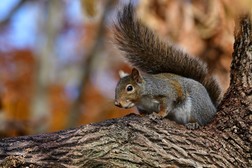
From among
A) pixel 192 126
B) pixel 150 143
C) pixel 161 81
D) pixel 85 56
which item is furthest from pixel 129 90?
pixel 85 56

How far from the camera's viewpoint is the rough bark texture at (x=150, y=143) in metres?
2.36

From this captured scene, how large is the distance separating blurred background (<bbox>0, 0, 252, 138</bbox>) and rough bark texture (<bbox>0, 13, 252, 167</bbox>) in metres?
0.43

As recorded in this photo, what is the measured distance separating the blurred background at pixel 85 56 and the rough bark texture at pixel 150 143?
425mm

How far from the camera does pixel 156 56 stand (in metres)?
3.14

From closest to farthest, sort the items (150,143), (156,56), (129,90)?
1. (150,143)
2. (129,90)
3. (156,56)

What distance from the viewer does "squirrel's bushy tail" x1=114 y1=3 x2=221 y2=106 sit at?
308cm

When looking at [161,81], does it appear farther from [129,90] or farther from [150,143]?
[150,143]

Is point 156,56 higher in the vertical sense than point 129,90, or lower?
higher

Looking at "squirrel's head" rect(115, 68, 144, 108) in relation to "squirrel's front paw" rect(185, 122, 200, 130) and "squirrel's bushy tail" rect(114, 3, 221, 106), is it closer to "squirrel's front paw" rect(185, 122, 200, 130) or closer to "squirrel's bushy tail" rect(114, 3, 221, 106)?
"squirrel's bushy tail" rect(114, 3, 221, 106)

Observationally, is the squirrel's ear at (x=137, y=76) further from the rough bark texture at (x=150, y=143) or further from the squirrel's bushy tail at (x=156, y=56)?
the rough bark texture at (x=150, y=143)

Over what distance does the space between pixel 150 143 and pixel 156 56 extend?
2.67 feet

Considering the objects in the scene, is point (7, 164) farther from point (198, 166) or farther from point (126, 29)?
point (126, 29)

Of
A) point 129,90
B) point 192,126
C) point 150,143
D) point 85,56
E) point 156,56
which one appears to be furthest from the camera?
point 85,56

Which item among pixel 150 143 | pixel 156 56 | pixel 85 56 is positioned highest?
pixel 85 56
